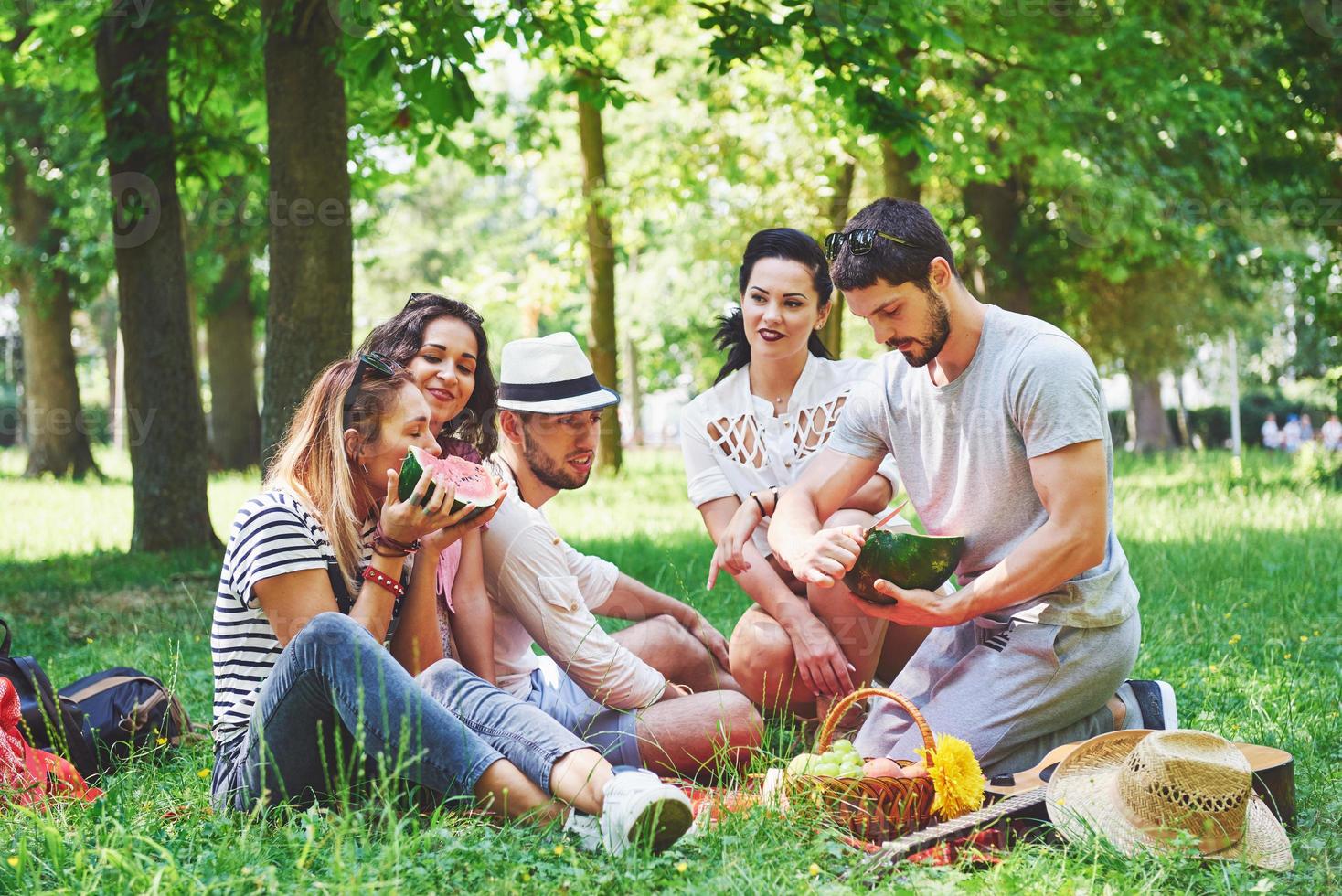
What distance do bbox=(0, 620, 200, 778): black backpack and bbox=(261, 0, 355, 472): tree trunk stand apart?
3186mm

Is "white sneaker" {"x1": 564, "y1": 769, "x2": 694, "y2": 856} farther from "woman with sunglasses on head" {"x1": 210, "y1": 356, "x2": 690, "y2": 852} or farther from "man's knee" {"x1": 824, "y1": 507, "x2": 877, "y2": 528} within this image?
"man's knee" {"x1": 824, "y1": 507, "x2": 877, "y2": 528}

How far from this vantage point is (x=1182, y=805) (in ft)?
10.7

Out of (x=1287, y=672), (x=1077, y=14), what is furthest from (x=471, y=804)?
(x=1077, y=14)

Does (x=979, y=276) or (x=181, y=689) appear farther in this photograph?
(x=979, y=276)

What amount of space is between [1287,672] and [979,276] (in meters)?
14.5

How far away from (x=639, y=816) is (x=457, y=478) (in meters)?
1.21

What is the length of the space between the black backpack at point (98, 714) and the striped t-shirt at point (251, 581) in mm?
960

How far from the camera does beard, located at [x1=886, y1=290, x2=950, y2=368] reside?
4035mm

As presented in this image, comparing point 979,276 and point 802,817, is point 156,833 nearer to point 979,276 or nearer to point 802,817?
point 802,817

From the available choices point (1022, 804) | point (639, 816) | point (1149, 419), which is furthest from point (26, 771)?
point (1149, 419)

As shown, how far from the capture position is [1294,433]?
37438 mm

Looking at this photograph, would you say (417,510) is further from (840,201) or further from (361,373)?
(840,201)

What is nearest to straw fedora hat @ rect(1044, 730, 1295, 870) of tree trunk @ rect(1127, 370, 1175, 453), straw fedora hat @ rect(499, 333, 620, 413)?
straw fedora hat @ rect(499, 333, 620, 413)

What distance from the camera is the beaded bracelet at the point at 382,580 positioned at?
3650 mm
